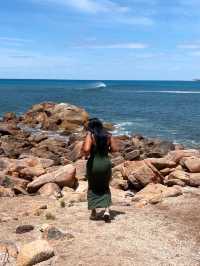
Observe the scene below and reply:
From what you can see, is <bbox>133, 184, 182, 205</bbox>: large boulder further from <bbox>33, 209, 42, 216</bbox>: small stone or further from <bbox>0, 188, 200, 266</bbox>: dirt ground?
<bbox>33, 209, 42, 216</bbox>: small stone

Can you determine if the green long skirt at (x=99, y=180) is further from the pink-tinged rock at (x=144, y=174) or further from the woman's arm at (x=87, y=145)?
the pink-tinged rock at (x=144, y=174)

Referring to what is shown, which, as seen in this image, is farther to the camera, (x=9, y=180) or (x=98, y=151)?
(x=9, y=180)

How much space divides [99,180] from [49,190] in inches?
166

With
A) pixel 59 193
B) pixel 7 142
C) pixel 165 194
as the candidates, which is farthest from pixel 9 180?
pixel 7 142

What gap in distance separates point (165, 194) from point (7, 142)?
21.6 meters

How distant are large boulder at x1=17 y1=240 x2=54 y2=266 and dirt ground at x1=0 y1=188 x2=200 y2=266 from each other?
12 cm

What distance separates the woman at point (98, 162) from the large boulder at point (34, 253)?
85.7 inches

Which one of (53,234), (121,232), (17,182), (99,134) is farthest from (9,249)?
(17,182)

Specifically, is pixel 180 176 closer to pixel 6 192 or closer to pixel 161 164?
pixel 161 164

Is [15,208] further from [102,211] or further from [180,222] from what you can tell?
[180,222]

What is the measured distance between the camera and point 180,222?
12031mm

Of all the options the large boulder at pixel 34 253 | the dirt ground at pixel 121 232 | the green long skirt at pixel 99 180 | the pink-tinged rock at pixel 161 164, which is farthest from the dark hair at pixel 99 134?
the pink-tinged rock at pixel 161 164

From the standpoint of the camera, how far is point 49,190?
1563 centimetres

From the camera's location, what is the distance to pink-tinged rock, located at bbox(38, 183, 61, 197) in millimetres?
15445
